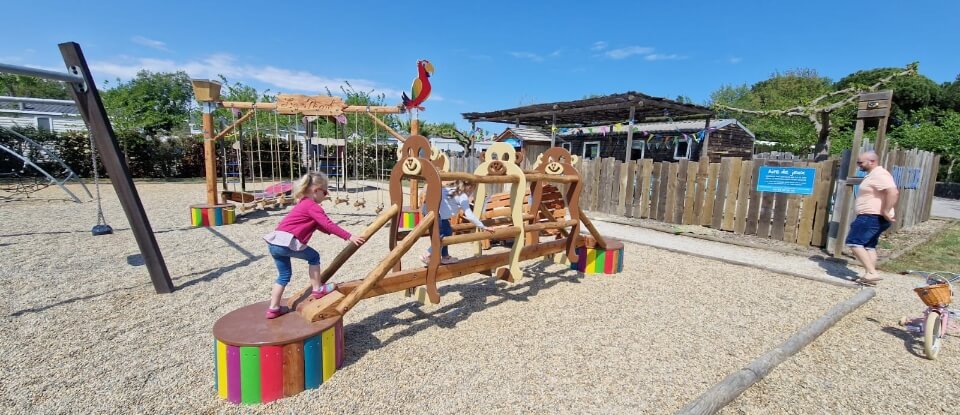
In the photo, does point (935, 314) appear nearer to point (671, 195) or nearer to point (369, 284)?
point (369, 284)

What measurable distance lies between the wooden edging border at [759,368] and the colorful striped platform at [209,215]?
8912 mm

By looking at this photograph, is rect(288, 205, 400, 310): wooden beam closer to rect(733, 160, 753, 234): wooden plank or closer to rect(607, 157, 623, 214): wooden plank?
rect(733, 160, 753, 234): wooden plank

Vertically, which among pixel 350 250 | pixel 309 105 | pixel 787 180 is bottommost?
pixel 350 250

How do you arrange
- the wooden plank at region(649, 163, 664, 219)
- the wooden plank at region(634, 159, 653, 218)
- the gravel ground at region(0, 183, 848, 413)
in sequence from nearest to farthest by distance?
the gravel ground at region(0, 183, 848, 413) → the wooden plank at region(649, 163, 664, 219) → the wooden plank at region(634, 159, 653, 218)

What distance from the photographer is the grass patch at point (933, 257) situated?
634 centimetres

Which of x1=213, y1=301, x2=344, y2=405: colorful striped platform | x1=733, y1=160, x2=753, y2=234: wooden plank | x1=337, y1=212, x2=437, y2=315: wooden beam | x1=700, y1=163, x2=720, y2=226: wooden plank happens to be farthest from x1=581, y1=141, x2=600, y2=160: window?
x1=213, y1=301, x2=344, y2=405: colorful striped platform

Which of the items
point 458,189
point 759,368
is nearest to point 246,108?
point 458,189

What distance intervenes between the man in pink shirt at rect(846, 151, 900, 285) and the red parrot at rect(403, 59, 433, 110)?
20.0 feet

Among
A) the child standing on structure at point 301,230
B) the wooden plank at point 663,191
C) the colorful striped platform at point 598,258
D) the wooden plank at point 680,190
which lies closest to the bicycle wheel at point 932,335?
the colorful striped platform at point 598,258

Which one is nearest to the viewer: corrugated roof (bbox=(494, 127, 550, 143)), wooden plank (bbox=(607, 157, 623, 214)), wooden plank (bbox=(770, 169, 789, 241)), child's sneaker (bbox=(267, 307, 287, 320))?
child's sneaker (bbox=(267, 307, 287, 320))

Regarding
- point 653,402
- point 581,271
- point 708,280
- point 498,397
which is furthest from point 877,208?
point 498,397

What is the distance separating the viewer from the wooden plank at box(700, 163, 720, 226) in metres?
8.83

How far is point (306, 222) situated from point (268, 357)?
95cm

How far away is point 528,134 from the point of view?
25.6 metres
